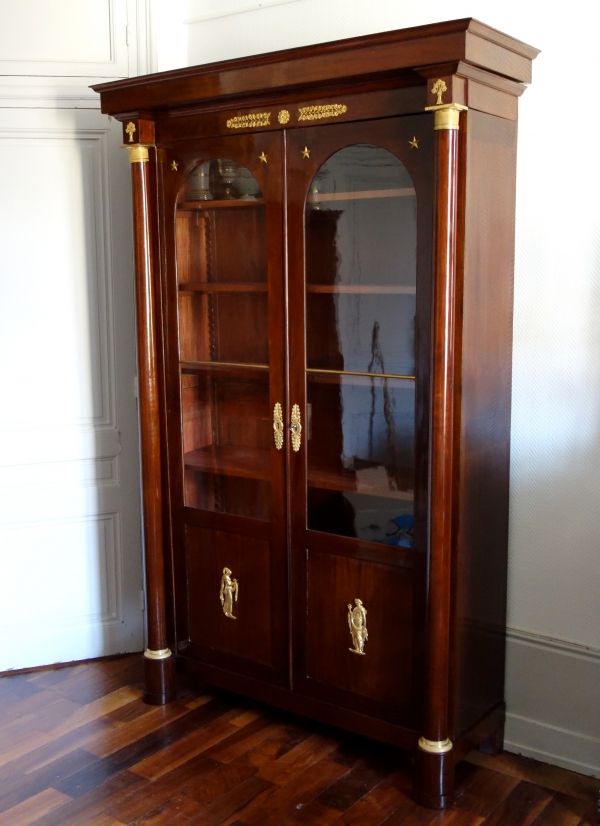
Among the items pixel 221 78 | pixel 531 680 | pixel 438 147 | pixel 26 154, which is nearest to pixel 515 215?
pixel 438 147

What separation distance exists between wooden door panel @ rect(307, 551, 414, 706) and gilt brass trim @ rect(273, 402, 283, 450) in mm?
323

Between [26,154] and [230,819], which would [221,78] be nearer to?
[26,154]

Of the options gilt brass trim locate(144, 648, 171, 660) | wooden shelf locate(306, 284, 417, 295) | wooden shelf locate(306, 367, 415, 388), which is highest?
wooden shelf locate(306, 284, 417, 295)

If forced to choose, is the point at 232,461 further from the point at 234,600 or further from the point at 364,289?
the point at 364,289

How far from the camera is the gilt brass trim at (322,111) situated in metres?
2.19

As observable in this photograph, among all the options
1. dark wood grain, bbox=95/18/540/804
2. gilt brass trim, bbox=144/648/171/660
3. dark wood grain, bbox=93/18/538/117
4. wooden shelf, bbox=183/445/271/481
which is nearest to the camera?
dark wood grain, bbox=93/18/538/117

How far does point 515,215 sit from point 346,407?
2.25ft

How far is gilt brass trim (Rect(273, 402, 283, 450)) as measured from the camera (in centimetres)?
243

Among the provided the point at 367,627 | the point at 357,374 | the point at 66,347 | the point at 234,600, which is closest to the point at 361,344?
the point at 357,374

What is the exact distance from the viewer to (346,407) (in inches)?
92.0

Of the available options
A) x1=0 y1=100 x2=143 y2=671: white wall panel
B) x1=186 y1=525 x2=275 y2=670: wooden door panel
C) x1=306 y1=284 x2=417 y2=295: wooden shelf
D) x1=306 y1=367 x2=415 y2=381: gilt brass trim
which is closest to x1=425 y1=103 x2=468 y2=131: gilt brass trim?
x1=306 y1=284 x2=417 y2=295: wooden shelf

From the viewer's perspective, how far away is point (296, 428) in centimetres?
241

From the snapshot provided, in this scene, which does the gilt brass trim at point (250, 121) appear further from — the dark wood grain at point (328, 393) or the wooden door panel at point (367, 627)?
the wooden door panel at point (367, 627)

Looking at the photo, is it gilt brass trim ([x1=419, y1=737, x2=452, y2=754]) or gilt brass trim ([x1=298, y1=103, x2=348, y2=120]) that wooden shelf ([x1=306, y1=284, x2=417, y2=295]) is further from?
gilt brass trim ([x1=419, y1=737, x2=452, y2=754])
